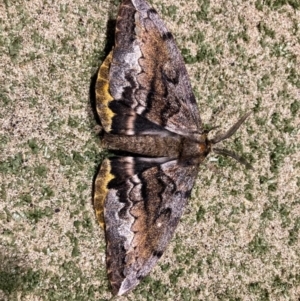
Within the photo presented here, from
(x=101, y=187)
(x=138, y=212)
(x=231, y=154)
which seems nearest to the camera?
(x=138, y=212)

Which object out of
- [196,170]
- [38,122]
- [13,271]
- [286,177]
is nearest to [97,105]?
[38,122]

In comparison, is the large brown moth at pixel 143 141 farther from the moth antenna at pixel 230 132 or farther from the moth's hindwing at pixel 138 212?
the moth antenna at pixel 230 132

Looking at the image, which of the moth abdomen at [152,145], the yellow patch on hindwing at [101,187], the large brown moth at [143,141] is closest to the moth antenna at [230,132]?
the large brown moth at [143,141]

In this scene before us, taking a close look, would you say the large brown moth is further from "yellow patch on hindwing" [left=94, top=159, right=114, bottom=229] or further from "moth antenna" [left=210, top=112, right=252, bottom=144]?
"moth antenna" [left=210, top=112, right=252, bottom=144]

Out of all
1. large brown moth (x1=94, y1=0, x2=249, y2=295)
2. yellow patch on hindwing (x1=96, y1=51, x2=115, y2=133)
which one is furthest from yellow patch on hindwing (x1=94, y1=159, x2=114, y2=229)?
yellow patch on hindwing (x1=96, y1=51, x2=115, y2=133)

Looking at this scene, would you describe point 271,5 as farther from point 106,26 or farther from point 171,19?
point 106,26

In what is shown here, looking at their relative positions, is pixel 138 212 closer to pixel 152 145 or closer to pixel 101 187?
pixel 101 187

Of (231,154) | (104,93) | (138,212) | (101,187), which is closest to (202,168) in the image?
(231,154)
